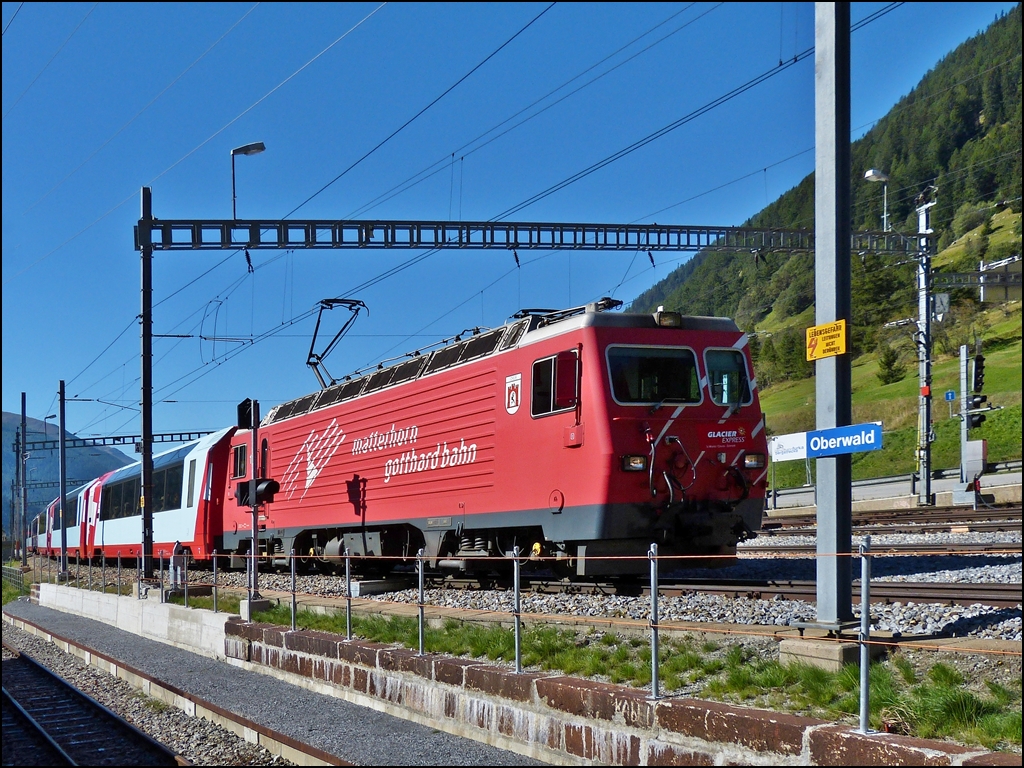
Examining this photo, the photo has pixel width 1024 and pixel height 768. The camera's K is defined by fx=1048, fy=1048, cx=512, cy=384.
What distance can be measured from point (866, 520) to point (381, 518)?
461 inches

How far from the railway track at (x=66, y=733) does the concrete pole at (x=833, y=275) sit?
5.49 m

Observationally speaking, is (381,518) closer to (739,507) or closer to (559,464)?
(559,464)

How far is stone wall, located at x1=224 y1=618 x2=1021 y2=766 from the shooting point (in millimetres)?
5617

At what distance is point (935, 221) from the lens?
6950 centimetres

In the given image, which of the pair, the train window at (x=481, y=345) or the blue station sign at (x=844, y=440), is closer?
the blue station sign at (x=844, y=440)

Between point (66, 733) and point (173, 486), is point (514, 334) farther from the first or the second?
point (173, 486)

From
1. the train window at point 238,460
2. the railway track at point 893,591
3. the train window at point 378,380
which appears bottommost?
the railway track at point 893,591

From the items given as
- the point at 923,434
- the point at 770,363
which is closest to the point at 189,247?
the point at 923,434

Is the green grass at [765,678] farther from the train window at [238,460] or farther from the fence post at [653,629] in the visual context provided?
the train window at [238,460]

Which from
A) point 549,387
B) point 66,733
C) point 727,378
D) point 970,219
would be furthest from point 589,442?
point 970,219

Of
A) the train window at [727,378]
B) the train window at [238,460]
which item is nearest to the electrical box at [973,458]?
the train window at [727,378]

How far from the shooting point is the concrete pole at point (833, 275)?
792 cm

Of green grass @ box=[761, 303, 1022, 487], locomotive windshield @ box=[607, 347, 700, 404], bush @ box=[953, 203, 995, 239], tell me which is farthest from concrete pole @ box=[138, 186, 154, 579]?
bush @ box=[953, 203, 995, 239]

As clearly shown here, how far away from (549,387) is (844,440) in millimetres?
6217
